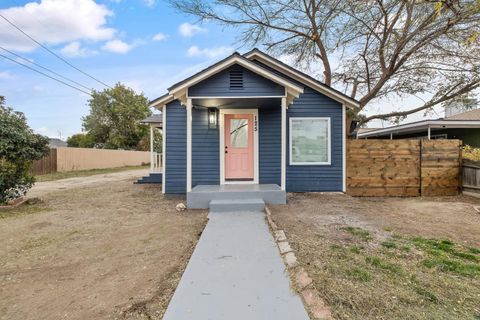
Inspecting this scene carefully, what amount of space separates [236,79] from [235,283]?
4.92 meters

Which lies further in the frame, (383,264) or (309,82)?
(309,82)

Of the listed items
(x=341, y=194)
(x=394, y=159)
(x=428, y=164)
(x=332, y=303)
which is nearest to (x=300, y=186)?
(x=341, y=194)

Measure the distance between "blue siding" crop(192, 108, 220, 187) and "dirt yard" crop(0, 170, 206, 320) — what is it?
1829 millimetres

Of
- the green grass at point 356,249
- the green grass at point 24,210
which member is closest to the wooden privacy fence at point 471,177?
the green grass at point 356,249

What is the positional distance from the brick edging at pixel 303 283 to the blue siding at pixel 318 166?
4.28 meters

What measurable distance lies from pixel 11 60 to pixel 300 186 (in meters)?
18.5

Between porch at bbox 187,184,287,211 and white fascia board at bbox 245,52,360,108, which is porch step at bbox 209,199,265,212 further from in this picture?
white fascia board at bbox 245,52,360,108

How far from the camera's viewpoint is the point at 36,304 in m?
2.45

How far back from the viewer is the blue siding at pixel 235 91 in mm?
6410

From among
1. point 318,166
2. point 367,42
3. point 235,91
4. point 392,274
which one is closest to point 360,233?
point 392,274

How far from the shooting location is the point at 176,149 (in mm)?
8016

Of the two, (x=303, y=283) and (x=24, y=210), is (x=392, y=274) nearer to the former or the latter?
(x=303, y=283)

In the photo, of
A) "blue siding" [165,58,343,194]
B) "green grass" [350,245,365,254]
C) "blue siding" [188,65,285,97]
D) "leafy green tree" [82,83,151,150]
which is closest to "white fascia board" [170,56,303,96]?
"blue siding" [188,65,285,97]

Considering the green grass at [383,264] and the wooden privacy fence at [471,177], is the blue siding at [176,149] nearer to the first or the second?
the green grass at [383,264]
